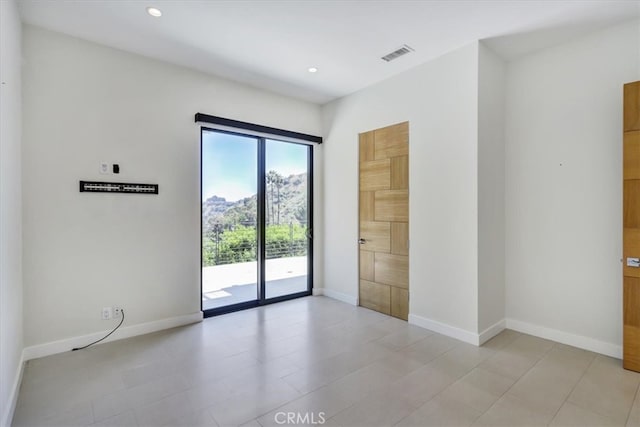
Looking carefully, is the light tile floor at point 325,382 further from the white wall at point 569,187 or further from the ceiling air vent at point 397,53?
the ceiling air vent at point 397,53

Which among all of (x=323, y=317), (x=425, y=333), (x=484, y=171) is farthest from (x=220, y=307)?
(x=484, y=171)

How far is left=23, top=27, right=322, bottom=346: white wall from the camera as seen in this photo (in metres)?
2.94

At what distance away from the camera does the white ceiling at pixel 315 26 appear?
2.66 m

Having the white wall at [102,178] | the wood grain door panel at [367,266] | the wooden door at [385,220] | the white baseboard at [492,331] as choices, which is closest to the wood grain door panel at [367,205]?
the wooden door at [385,220]

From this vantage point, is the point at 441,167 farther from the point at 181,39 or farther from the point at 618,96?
the point at 181,39

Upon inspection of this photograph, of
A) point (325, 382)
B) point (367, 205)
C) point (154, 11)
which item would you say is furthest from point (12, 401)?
point (367, 205)

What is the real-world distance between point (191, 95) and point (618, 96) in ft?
14.7

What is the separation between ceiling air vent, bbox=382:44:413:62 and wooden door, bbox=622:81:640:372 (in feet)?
6.35

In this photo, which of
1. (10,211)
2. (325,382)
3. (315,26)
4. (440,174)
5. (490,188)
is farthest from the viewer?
(440,174)

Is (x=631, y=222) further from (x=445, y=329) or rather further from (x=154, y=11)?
(x=154, y=11)

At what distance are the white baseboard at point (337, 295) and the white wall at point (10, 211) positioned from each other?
140 inches

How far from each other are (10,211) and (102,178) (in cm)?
100

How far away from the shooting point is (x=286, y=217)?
16.0 ft

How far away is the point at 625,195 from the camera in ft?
8.64
